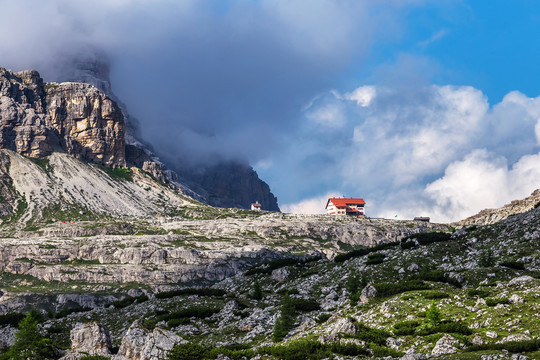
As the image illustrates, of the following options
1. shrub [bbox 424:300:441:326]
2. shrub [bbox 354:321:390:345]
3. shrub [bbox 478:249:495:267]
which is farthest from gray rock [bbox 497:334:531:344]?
shrub [bbox 478:249:495:267]

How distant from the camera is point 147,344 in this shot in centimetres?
3725

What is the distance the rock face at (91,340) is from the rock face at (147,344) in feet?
23.0

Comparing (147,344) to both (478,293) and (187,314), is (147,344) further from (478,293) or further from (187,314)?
(478,293)

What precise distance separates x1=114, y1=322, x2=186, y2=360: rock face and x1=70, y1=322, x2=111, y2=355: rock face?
700cm

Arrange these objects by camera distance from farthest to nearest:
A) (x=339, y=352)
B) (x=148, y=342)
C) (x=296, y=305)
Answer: (x=296, y=305) → (x=148, y=342) → (x=339, y=352)

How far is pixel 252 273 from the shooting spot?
3270 inches

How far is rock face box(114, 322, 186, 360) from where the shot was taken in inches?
1433

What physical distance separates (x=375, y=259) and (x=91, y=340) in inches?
1496

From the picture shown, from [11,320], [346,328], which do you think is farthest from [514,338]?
[11,320]

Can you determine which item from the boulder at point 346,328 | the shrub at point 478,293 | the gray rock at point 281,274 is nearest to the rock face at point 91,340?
the boulder at point 346,328

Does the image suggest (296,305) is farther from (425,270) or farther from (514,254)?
(514,254)

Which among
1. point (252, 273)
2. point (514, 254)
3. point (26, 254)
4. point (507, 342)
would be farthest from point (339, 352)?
point (26, 254)

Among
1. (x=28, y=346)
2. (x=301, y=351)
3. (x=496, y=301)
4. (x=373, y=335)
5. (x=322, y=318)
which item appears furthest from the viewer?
(x=322, y=318)

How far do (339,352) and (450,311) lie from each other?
36.1ft
